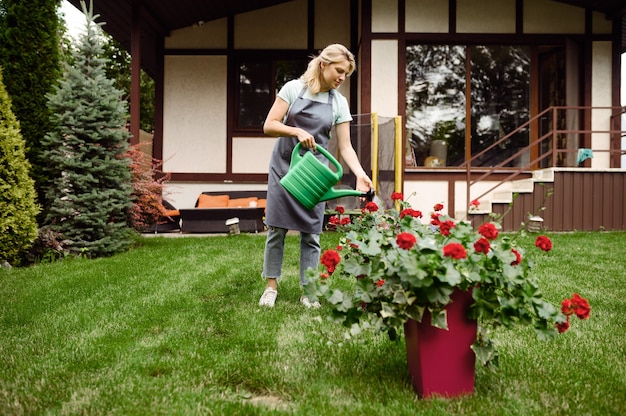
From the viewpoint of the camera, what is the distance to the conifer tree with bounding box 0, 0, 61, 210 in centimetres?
575

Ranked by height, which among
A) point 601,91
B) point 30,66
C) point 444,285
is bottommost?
point 444,285

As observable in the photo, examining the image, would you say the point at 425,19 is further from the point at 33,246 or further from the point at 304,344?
the point at 304,344

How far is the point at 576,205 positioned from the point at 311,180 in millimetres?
7170

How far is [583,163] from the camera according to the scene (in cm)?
936

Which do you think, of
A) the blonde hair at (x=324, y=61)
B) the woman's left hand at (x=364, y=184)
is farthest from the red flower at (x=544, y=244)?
the blonde hair at (x=324, y=61)

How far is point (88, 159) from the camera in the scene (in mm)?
5859

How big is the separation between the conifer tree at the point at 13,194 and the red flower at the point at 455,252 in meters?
4.54

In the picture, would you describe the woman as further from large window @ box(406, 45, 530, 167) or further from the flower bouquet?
large window @ box(406, 45, 530, 167)

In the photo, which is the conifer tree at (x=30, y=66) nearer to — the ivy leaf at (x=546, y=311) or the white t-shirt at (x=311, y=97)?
the white t-shirt at (x=311, y=97)

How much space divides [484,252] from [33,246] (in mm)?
5095

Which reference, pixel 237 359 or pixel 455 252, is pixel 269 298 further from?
pixel 455 252

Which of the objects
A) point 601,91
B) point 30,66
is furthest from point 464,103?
point 30,66

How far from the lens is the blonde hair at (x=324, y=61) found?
297 cm

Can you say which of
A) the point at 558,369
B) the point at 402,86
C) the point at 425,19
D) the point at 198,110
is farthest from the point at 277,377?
the point at 198,110
